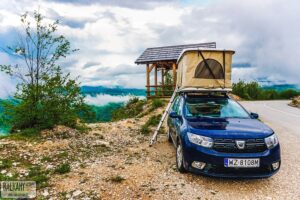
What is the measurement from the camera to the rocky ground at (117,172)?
473 cm

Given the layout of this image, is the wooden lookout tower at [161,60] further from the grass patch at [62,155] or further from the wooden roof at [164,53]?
the grass patch at [62,155]

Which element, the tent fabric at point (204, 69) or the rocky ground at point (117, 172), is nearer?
the rocky ground at point (117, 172)

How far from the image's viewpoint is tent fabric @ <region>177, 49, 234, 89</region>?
789 centimetres

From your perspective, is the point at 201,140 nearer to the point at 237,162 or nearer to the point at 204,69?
the point at 237,162

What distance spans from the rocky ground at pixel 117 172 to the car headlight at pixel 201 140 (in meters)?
0.84

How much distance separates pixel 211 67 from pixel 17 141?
627 centimetres

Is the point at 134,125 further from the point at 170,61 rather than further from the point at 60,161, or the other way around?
the point at 170,61

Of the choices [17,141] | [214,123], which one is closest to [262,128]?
[214,123]

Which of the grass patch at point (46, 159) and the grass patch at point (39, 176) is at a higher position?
the grass patch at point (46, 159)

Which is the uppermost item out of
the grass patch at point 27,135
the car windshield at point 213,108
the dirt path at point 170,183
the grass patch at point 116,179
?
the car windshield at point 213,108

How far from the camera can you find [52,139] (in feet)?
27.3

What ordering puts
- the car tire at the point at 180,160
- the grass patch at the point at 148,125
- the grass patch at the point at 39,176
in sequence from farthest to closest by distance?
the grass patch at the point at 148,125, the car tire at the point at 180,160, the grass patch at the point at 39,176

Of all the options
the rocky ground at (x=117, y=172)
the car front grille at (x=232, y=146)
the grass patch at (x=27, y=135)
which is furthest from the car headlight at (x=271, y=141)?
the grass patch at (x=27, y=135)

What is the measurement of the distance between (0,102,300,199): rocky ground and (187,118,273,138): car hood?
1025mm
